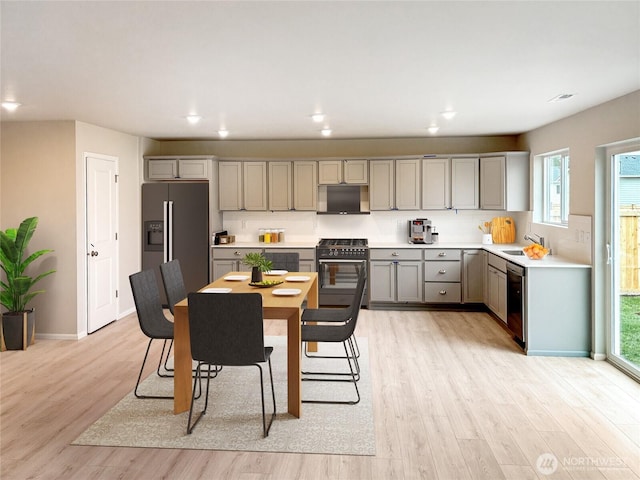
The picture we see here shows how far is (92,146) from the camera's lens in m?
5.96

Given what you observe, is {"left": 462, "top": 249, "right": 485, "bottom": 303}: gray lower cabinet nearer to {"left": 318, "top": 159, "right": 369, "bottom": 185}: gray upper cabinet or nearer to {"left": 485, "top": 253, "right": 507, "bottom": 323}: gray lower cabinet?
{"left": 485, "top": 253, "right": 507, "bottom": 323}: gray lower cabinet

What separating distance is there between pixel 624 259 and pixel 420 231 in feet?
10.2

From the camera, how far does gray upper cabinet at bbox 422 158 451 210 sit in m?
7.30

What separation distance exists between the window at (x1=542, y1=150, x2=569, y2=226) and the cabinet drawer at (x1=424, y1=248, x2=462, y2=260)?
118 centimetres

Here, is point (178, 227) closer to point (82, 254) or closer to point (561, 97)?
point (82, 254)

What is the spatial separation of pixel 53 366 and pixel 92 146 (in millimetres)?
2572

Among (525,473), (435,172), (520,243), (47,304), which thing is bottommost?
(525,473)

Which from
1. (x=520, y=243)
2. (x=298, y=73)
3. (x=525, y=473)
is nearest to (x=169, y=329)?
(x=298, y=73)

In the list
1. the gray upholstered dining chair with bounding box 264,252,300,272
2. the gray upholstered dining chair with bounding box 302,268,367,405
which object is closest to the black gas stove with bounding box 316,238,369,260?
the gray upholstered dining chair with bounding box 264,252,300,272

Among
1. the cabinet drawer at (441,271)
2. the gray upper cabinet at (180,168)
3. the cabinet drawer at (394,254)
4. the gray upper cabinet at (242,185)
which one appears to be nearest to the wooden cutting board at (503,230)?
the cabinet drawer at (441,271)

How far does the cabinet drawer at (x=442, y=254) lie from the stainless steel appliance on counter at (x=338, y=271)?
0.84 meters

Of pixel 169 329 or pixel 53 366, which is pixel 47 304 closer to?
pixel 53 366

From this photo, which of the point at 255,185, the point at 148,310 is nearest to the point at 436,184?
the point at 255,185

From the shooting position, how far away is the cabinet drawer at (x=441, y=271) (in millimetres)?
6992
